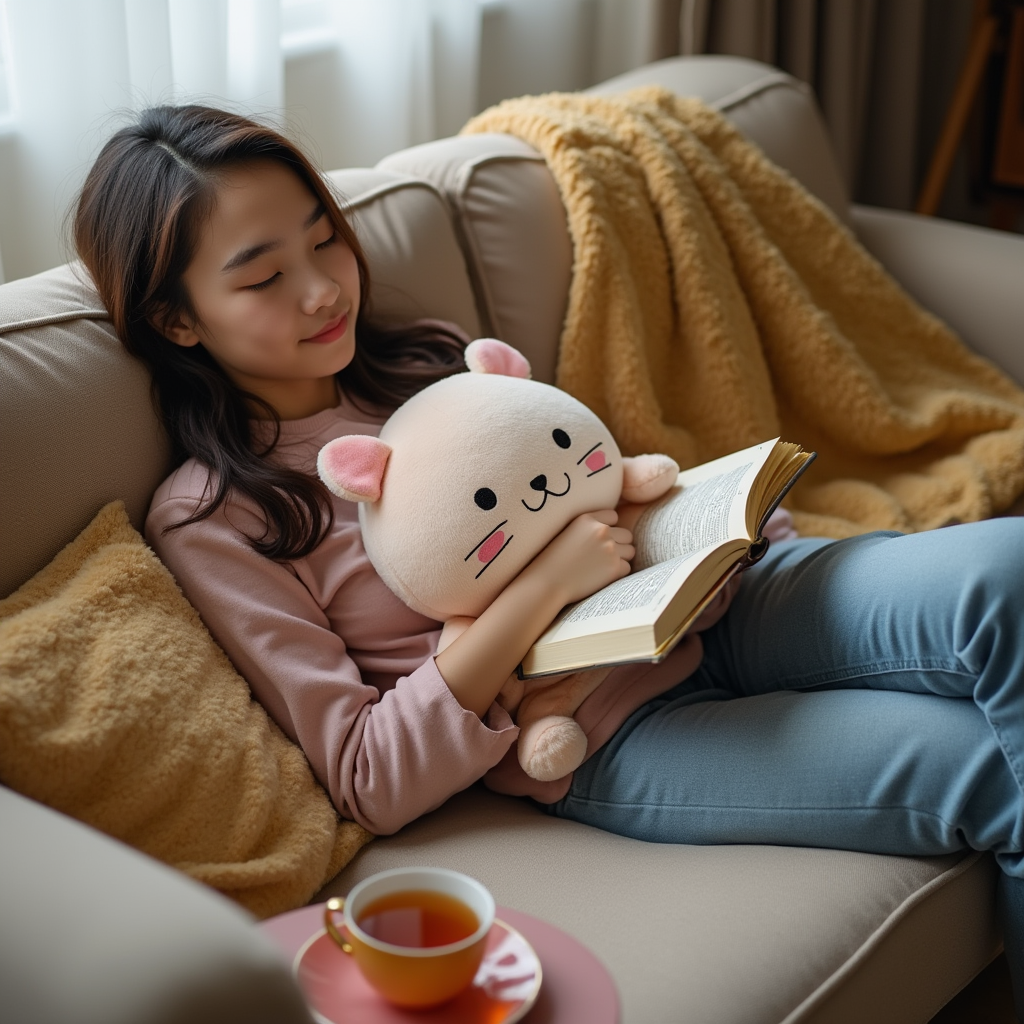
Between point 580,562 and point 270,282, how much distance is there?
1.29 feet

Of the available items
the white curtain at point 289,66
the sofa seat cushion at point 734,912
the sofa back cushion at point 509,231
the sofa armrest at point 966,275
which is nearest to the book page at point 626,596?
the sofa seat cushion at point 734,912

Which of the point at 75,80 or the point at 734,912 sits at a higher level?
the point at 75,80

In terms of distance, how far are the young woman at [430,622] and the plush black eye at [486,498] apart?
7 centimetres

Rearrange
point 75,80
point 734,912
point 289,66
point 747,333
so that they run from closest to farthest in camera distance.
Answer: point 734,912 < point 75,80 < point 747,333 < point 289,66

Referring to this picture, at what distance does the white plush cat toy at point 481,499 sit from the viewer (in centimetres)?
104

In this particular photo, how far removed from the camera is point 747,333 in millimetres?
1541

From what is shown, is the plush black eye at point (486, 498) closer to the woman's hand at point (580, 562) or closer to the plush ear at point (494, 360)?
the woman's hand at point (580, 562)

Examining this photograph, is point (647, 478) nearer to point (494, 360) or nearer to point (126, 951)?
point (494, 360)

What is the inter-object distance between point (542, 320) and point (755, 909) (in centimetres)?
77

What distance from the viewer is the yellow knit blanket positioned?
144 cm

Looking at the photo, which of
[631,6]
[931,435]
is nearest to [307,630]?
[931,435]

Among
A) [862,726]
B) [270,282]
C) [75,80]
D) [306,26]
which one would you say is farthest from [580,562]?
[306,26]

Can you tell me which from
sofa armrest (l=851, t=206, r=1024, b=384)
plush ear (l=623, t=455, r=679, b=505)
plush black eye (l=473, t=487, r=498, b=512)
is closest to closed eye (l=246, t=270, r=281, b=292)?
plush black eye (l=473, t=487, r=498, b=512)

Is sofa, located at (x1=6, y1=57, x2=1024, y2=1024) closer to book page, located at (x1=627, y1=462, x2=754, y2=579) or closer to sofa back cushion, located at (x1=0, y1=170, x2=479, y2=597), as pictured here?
sofa back cushion, located at (x1=0, y1=170, x2=479, y2=597)
